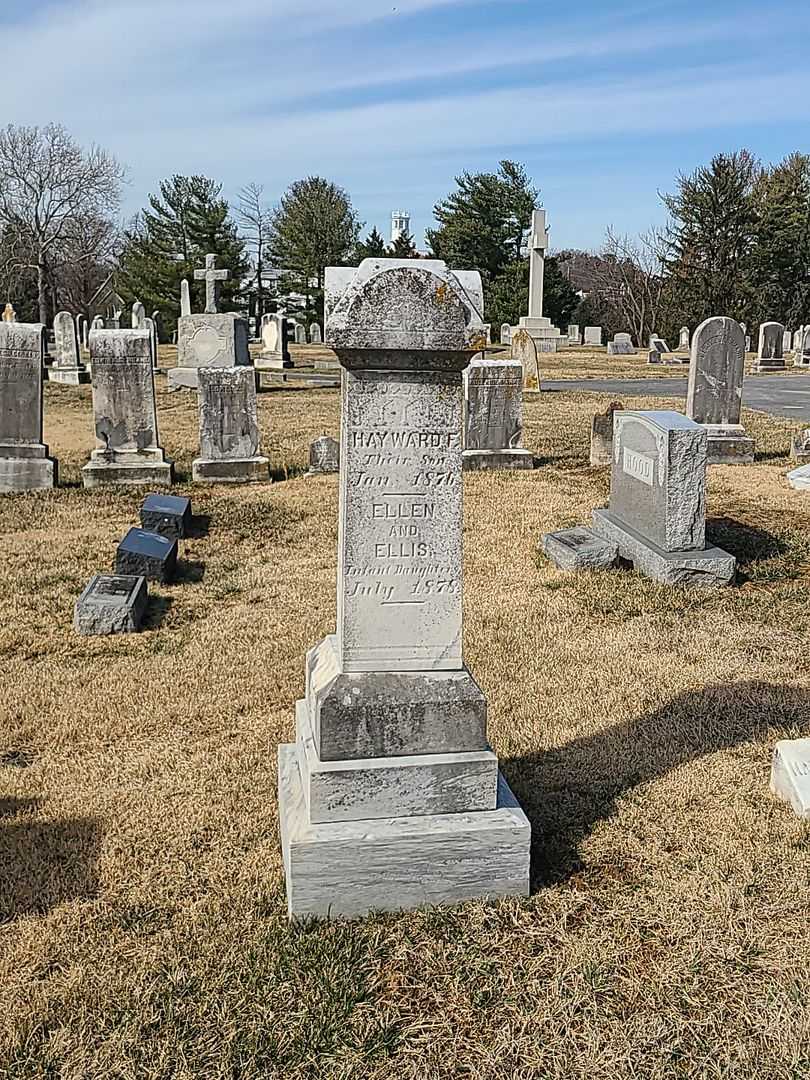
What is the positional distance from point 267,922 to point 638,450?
5351mm

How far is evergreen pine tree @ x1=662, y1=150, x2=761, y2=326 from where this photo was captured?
142ft

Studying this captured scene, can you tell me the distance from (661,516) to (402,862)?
4.57 m

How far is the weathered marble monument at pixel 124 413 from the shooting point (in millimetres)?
10555

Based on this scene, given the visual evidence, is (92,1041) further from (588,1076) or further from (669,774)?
(669,774)

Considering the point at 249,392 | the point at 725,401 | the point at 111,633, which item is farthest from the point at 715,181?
the point at 111,633

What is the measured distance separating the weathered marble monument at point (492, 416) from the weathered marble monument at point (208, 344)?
10.2 m

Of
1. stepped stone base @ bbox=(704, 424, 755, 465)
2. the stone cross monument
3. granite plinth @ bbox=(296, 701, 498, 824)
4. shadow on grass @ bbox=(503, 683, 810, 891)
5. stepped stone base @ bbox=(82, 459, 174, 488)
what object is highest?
the stone cross monument

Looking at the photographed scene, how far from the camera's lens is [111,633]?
19.8 ft

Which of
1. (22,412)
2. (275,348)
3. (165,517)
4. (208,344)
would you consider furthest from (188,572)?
(275,348)

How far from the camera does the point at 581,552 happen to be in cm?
739

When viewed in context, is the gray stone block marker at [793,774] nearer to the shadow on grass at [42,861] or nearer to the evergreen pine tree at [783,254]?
the shadow on grass at [42,861]

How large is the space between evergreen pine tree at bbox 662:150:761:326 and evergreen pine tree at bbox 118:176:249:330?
70.3 feet

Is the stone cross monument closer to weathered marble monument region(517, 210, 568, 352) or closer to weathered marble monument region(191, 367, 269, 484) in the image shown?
weathered marble monument region(191, 367, 269, 484)

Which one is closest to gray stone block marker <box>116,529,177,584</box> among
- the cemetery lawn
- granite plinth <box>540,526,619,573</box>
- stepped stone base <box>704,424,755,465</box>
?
the cemetery lawn
